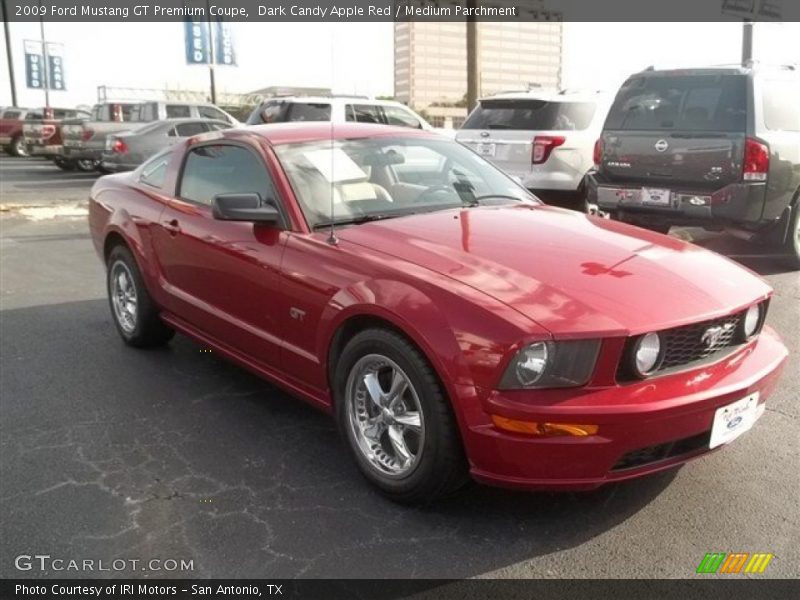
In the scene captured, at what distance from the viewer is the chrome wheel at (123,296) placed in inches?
201

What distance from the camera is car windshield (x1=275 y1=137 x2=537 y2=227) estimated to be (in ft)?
12.1

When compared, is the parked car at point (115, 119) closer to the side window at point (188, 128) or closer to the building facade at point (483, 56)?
the side window at point (188, 128)

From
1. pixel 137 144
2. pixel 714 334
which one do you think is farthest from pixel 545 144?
pixel 137 144

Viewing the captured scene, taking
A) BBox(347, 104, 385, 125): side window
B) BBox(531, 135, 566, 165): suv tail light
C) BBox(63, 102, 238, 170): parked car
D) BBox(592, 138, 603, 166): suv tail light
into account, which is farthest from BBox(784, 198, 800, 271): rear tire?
BBox(63, 102, 238, 170): parked car

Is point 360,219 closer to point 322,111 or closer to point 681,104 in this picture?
point 681,104

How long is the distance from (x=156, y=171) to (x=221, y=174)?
0.98m

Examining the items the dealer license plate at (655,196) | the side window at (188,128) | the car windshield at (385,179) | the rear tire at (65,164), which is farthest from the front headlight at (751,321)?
the rear tire at (65,164)

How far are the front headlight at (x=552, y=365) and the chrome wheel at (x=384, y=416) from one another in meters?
0.44

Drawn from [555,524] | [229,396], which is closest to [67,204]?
[229,396]

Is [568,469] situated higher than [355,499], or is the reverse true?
[568,469]

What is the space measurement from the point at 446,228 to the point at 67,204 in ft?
39.6

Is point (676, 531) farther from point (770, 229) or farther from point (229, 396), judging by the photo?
point (770, 229)

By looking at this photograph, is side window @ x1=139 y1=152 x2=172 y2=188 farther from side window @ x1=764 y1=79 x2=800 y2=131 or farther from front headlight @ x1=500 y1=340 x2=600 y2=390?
side window @ x1=764 y1=79 x2=800 y2=131

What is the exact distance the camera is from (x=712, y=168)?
6766 millimetres
